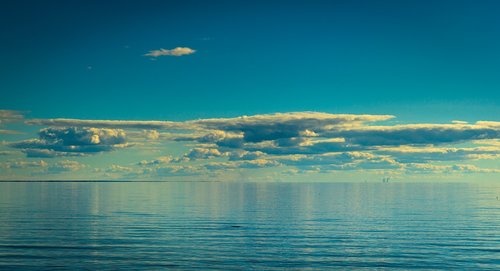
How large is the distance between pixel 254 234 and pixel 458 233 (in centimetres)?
3667

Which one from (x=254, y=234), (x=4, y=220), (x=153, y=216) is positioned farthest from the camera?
(x=153, y=216)

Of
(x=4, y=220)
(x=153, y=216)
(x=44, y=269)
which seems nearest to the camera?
(x=44, y=269)

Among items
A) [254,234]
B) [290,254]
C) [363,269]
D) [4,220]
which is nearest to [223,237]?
[254,234]

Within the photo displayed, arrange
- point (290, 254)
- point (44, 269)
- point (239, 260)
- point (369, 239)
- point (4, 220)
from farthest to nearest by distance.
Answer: point (4, 220) → point (369, 239) → point (290, 254) → point (239, 260) → point (44, 269)

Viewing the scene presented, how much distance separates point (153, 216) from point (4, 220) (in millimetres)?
32269

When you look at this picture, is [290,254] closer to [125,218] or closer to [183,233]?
[183,233]

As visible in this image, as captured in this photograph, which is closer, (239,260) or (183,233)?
(239,260)

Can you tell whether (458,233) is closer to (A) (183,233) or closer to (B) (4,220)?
(A) (183,233)

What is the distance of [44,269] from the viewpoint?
6294 cm

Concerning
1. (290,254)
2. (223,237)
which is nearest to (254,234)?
(223,237)

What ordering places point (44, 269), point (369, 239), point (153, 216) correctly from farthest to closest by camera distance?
point (153, 216) → point (369, 239) → point (44, 269)

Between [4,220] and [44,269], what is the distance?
5917 cm

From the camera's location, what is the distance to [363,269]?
64.8 m

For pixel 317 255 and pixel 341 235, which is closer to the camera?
pixel 317 255
